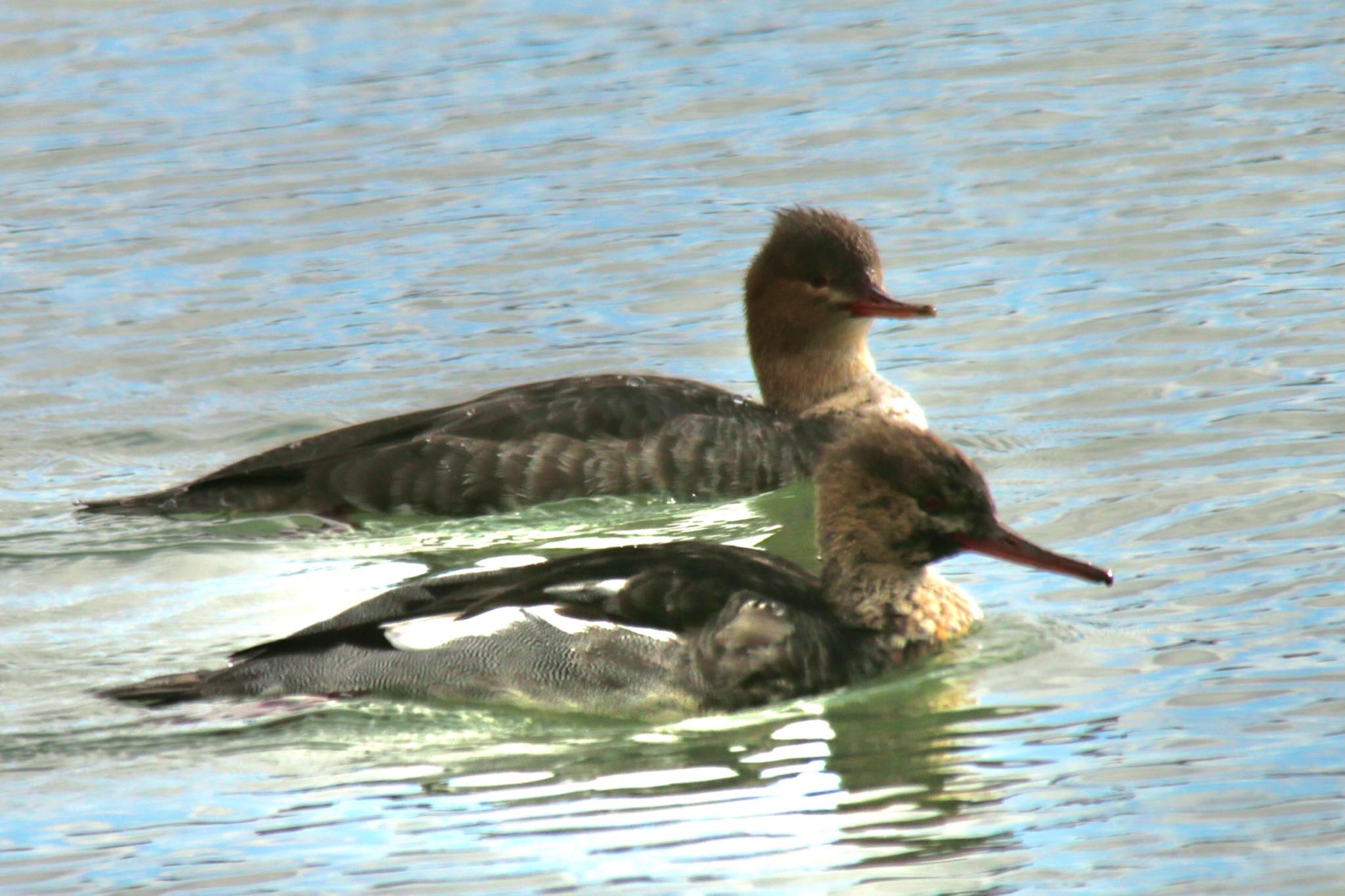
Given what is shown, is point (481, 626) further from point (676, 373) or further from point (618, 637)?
point (676, 373)

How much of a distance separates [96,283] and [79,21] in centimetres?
→ 724

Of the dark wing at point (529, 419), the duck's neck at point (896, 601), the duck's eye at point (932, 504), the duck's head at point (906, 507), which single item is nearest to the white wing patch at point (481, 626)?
the duck's neck at point (896, 601)

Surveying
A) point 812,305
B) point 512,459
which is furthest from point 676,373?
point 512,459

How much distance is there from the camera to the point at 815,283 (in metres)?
12.1

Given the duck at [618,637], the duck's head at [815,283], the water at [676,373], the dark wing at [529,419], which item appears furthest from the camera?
the duck's head at [815,283]

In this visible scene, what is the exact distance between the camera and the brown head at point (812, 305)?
39.4 ft

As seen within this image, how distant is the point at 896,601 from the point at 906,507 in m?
0.36

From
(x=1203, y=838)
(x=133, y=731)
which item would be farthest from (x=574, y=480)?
(x=1203, y=838)

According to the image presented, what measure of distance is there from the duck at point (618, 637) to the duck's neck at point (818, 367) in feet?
11.8

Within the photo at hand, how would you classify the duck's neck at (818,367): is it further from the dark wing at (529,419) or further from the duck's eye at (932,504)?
the duck's eye at (932,504)

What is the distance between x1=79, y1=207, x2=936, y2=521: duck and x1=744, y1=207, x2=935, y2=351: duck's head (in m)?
0.01

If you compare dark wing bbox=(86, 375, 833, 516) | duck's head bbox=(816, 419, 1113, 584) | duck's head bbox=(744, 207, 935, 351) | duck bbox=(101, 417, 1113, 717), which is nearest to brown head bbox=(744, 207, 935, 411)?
duck's head bbox=(744, 207, 935, 351)

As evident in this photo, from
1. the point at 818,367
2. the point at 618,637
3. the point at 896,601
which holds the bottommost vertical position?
the point at 896,601

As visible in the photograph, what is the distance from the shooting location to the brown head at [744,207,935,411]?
1201 cm
